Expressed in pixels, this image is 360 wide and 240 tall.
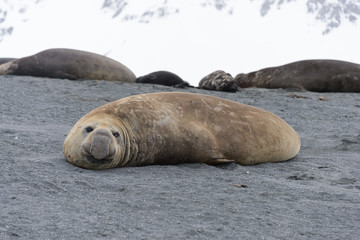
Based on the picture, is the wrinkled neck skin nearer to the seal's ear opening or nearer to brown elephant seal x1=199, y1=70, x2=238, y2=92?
the seal's ear opening

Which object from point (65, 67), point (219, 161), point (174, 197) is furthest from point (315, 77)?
point (174, 197)

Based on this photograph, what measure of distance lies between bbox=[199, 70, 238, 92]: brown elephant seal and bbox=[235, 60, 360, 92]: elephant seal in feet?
4.99

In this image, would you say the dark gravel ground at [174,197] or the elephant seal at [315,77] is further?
the elephant seal at [315,77]

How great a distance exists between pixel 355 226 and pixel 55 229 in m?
1.44

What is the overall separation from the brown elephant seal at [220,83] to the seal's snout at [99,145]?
586 cm

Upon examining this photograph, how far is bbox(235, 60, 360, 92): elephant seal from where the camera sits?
33.8 ft

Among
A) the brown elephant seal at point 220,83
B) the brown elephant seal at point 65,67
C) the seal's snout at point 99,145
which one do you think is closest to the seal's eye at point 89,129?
the seal's snout at point 99,145

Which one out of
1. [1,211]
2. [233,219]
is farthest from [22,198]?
[233,219]

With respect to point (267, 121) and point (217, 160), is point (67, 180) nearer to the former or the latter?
point (217, 160)

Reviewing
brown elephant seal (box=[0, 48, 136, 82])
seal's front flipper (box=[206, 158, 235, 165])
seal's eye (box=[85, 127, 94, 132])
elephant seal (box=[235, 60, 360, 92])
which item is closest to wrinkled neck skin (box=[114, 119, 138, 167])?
seal's eye (box=[85, 127, 94, 132])

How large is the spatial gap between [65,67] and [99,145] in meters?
6.85

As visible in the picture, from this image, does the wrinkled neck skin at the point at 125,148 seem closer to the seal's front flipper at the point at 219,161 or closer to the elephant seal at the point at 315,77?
the seal's front flipper at the point at 219,161

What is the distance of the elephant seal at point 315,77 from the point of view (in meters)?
10.3

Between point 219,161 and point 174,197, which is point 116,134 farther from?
point 174,197
